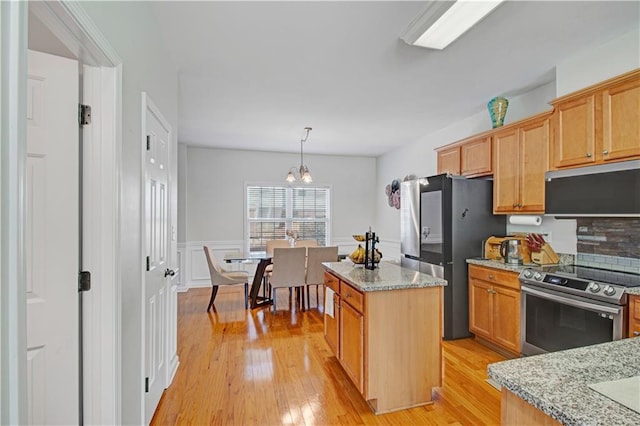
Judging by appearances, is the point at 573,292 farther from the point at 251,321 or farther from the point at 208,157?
the point at 208,157

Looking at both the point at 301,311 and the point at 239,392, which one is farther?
the point at 301,311

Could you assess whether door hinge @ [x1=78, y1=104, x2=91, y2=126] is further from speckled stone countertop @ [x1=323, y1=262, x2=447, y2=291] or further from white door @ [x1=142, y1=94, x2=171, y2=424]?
speckled stone countertop @ [x1=323, y1=262, x2=447, y2=291]

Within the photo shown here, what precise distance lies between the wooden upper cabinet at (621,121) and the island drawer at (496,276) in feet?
3.82

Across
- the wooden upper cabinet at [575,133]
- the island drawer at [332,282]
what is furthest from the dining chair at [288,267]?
the wooden upper cabinet at [575,133]

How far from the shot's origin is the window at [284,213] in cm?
624

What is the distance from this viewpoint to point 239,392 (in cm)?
235

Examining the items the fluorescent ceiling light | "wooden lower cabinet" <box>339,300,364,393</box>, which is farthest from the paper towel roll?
"wooden lower cabinet" <box>339,300,364,393</box>

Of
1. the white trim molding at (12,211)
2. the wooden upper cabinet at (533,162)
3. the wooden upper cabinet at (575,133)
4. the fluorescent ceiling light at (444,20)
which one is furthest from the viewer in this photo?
the wooden upper cabinet at (533,162)

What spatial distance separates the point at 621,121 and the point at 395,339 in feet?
7.11

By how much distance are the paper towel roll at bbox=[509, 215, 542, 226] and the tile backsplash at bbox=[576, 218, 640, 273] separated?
297mm

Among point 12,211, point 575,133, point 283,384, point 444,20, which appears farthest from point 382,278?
point 12,211

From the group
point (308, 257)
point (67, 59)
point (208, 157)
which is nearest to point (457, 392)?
point (308, 257)

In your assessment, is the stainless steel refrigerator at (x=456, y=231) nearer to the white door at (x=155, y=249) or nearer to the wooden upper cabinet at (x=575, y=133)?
the wooden upper cabinet at (x=575, y=133)

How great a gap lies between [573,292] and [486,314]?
0.94 metres
